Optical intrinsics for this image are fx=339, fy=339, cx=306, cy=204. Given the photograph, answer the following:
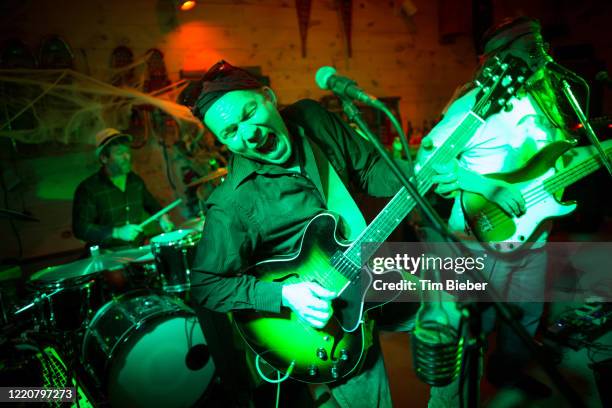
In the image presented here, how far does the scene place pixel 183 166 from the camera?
4.95 m

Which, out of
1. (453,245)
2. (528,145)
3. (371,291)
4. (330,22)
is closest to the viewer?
(453,245)

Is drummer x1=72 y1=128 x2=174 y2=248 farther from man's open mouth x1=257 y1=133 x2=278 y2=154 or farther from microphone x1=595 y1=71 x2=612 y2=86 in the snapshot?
microphone x1=595 y1=71 x2=612 y2=86

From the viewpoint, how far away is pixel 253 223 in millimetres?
1877

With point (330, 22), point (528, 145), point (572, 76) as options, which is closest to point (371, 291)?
point (528, 145)

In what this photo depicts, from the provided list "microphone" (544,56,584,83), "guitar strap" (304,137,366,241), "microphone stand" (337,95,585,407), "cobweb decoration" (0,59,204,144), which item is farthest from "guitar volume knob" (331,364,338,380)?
"cobweb decoration" (0,59,204,144)

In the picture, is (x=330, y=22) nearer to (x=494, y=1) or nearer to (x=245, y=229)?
(x=494, y=1)

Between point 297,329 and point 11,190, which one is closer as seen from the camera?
point 297,329

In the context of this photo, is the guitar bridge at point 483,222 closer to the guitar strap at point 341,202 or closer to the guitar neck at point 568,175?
the guitar neck at point 568,175

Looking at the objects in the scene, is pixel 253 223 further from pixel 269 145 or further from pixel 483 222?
pixel 483 222

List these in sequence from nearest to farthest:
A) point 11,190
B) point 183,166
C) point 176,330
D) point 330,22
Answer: point 176,330 → point 11,190 → point 183,166 → point 330,22

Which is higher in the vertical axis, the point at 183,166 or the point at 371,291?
the point at 183,166

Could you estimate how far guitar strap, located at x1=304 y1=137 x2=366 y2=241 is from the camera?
1.93m

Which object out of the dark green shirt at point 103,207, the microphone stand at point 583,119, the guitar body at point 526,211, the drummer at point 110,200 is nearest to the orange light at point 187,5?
the drummer at point 110,200

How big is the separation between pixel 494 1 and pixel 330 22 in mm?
3513
